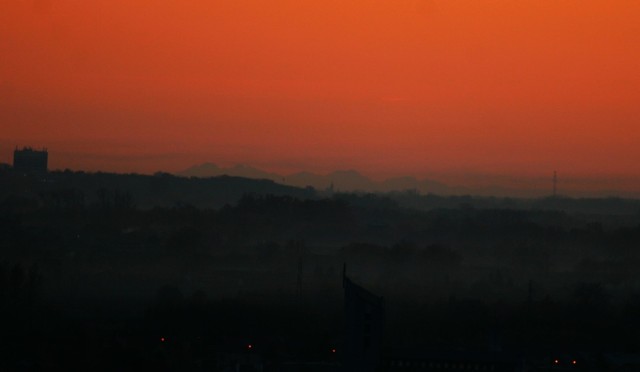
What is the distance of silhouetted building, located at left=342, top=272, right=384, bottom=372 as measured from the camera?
1780 centimetres

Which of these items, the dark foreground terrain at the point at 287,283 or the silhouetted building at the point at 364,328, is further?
the dark foreground terrain at the point at 287,283

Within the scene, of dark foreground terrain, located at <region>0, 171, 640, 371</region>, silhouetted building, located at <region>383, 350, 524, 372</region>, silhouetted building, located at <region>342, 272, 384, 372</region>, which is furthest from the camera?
dark foreground terrain, located at <region>0, 171, 640, 371</region>

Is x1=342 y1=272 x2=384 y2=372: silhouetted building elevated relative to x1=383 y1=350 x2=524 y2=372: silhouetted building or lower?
elevated

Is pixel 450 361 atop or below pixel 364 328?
below

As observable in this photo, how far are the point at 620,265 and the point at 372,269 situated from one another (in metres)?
8.84

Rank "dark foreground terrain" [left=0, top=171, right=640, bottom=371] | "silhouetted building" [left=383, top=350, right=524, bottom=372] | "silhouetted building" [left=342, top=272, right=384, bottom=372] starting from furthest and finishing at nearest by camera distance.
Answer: "dark foreground terrain" [left=0, top=171, right=640, bottom=371] < "silhouetted building" [left=342, top=272, right=384, bottom=372] < "silhouetted building" [left=383, top=350, right=524, bottom=372]

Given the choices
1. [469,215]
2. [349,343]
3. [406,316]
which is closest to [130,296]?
[406,316]

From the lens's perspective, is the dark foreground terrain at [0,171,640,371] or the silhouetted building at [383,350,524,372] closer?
the silhouetted building at [383,350,524,372]

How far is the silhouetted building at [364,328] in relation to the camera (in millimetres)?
17797

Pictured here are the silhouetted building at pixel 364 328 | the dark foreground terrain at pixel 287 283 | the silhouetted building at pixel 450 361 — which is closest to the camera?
the silhouetted building at pixel 450 361

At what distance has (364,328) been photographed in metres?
17.9

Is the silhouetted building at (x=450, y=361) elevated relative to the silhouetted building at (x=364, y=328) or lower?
lower

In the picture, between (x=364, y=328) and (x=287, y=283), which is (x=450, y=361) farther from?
(x=287, y=283)

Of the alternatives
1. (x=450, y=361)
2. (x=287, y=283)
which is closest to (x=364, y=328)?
(x=450, y=361)
